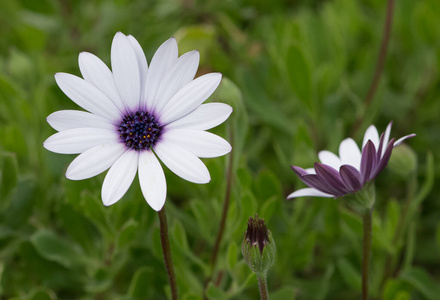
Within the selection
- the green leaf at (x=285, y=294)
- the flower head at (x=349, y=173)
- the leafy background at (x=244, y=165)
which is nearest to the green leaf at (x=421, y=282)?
the leafy background at (x=244, y=165)

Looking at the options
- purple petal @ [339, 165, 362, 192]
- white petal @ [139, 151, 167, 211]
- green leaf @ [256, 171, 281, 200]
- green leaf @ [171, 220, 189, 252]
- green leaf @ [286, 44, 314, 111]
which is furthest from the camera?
green leaf @ [286, 44, 314, 111]

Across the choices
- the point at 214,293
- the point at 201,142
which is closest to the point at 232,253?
the point at 214,293

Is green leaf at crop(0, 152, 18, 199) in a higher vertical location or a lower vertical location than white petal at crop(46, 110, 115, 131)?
lower

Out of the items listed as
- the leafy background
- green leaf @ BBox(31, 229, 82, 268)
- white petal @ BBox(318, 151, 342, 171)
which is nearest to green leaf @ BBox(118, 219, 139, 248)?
the leafy background

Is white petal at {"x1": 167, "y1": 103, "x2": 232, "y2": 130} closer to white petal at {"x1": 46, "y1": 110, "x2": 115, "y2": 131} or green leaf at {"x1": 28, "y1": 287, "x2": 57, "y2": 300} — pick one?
white petal at {"x1": 46, "y1": 110, "x2": 115, "y2": 131}

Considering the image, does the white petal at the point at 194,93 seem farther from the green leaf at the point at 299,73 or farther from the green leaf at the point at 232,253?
the green leaf at the point at 299,73

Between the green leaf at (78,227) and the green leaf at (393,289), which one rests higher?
the green leaf at (78,227)

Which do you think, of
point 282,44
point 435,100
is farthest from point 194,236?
point 435,100
